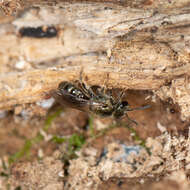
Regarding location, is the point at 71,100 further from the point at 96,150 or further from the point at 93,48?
the point at 96,150

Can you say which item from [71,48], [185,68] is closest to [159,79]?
[185,68]

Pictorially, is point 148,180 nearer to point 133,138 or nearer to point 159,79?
point 133,138

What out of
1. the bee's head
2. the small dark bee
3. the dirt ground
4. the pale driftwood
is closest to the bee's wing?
the small dark bee

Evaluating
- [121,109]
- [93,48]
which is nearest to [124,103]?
[121,109]

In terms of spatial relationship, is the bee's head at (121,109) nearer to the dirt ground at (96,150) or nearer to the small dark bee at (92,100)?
the small dark bee at (92,100)

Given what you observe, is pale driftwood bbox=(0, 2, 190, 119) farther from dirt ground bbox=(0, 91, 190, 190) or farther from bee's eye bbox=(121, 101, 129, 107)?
dirt ground bbox=(0, 91, 190, 190)

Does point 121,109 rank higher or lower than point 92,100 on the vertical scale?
lower

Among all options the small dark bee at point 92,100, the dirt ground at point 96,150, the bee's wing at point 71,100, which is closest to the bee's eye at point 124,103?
the small dark bee at point 92,100
